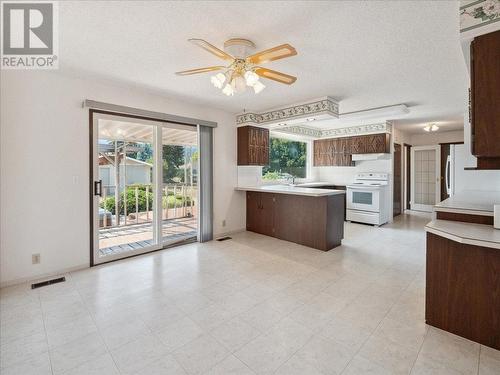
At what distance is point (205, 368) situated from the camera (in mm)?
1619

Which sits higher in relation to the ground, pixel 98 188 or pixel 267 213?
pixel 98 188

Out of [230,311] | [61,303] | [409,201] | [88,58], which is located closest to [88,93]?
[88,58]

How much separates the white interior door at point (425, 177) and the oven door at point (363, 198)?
9.99ft

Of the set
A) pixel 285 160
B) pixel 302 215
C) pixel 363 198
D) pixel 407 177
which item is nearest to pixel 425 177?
pixel 407 177

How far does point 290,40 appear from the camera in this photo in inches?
90.6

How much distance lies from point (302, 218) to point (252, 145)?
1810 millimetres

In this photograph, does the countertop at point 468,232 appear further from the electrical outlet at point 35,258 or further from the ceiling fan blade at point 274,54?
the electrical outlet at point 35,258

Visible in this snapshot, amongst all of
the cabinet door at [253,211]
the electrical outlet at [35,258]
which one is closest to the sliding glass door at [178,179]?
the cabinet door at [253,211]

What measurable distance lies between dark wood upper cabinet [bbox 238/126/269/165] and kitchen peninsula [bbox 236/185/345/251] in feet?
2.02

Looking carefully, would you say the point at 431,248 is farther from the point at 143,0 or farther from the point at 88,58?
the point at 88,58

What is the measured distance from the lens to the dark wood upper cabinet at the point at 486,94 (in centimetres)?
170

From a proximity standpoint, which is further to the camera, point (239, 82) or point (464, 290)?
point (239, 82)

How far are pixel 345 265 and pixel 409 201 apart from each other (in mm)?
5985

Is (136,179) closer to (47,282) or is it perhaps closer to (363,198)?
(47,282)
